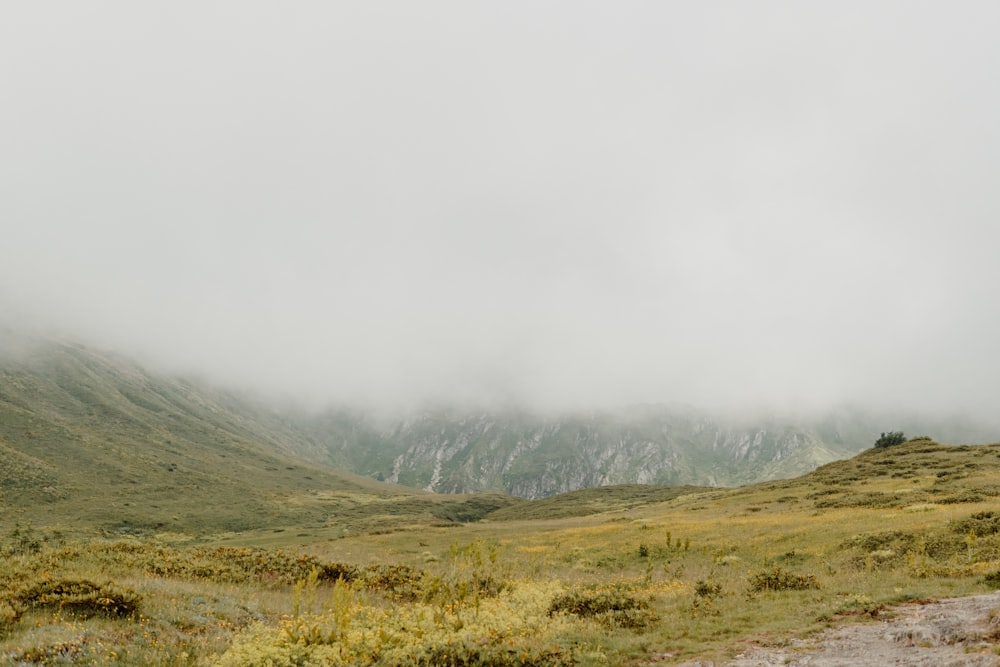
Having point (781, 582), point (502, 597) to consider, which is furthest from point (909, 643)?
point (502, 597)

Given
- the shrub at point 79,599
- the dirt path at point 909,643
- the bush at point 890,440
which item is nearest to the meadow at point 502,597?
the shrub at point 79,599

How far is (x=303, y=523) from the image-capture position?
159625 mm

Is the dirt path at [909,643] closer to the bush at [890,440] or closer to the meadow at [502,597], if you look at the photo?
the meadow at [502,597]

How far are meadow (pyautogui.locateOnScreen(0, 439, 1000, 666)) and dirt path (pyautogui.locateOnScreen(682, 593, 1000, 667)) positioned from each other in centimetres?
117

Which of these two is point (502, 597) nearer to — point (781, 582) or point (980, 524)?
point (781, 582)

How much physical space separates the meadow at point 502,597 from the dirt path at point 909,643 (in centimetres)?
117

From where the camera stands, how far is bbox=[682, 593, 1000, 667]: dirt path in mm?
11758

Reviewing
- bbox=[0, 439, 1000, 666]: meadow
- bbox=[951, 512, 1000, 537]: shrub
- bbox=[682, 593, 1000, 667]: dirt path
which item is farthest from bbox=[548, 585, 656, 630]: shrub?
bbox=[951, 512, 1000, 537]: shrub

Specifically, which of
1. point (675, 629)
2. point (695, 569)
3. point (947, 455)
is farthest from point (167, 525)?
point (947, 455)

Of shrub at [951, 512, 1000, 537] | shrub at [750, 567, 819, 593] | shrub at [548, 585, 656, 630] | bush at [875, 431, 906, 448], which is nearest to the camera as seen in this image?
shrub at [548, 585, 656, 630]

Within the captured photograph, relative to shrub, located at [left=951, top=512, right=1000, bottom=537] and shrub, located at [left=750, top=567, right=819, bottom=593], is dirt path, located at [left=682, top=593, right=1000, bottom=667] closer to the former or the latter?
shrub, located at [left=750, top=567, right=819, bottom=593]

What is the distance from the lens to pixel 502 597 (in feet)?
77.1

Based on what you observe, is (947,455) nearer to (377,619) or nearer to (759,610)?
(759,610)

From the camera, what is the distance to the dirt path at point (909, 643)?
11.8 metres
